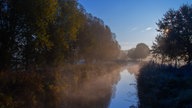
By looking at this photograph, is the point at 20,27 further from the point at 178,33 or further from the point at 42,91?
the point at 178,33

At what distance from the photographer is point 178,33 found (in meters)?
39.9

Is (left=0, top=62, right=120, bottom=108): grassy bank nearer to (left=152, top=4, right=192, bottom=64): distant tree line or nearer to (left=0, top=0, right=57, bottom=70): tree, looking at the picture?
(left=0, top=0, right=57, bottom=70): tree

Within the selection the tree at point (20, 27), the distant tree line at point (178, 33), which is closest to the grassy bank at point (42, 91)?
the tree at point (20, 27)

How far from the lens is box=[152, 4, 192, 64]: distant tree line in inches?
1553

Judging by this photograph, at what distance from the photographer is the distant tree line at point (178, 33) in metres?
39.4

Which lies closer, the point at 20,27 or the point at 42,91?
the point at 42,91

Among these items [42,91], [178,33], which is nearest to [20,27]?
[42,91]

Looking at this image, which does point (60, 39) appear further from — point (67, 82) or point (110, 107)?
point (110, 107)

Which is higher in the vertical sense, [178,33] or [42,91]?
[178,33]

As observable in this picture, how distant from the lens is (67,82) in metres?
29.9

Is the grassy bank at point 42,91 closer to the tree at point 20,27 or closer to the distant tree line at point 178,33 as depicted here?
the tree at point 20,27

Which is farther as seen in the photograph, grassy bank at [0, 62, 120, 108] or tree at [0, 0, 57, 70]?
tree at [0, 0, 57, 70]

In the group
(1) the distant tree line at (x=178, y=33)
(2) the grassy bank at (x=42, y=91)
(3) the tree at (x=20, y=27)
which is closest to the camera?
(2) the grassy bank at (x=42, y=91)

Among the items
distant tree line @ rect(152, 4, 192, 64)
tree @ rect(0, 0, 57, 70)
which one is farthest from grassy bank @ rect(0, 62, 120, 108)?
distant tree line @ rect(152, 4, 192, 64)
